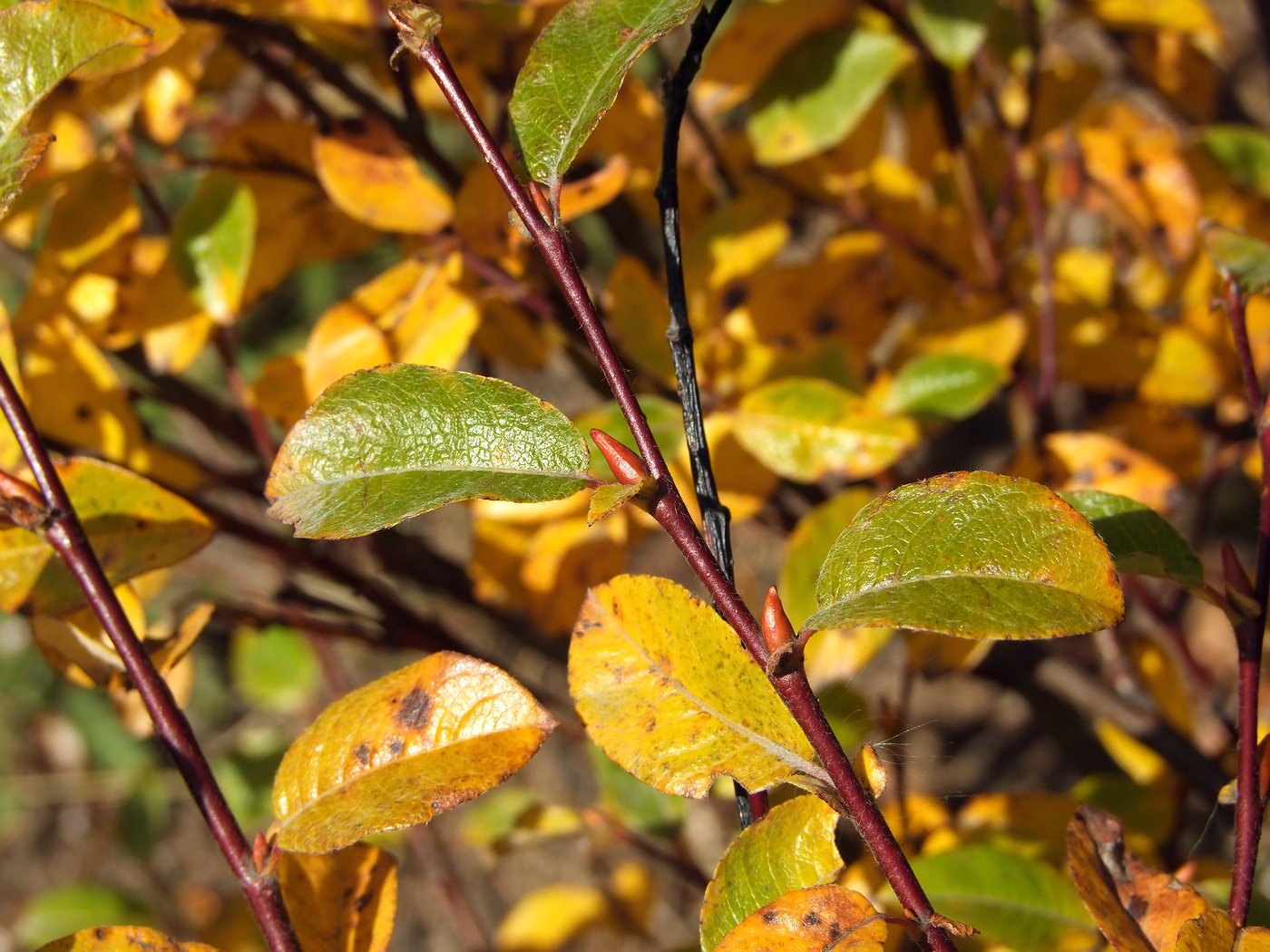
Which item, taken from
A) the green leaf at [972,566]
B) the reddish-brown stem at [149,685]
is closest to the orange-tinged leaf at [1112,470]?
the green leaf at [972,566]

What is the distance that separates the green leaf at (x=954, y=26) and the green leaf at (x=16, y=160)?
0.67 metres

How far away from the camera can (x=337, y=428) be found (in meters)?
0.44

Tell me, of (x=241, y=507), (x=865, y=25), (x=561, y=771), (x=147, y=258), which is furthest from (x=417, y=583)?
(x=561, y=771)

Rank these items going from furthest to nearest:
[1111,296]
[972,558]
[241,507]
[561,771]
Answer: [561,771] < [241,507] < [1111,296] < [972,558]

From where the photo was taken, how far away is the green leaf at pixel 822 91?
2.80 ft

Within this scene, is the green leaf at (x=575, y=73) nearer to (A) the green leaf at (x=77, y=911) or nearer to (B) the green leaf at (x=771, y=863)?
(B) the green leaf at (x=771, y=863)

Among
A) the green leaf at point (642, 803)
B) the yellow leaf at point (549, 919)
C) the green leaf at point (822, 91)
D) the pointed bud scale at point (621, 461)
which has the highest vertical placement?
the green leaf at point (822, 91)

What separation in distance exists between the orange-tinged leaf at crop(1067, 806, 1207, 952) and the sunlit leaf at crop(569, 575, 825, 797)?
0.15 metres

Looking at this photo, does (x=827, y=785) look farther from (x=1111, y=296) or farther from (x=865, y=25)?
(x=1111, y=296)

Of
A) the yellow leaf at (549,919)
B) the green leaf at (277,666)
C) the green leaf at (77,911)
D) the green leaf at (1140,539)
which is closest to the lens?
the green leaf at (1140,539)

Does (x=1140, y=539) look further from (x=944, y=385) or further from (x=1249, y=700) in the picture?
(x=944, y=385)

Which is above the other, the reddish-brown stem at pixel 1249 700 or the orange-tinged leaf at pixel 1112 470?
the reddish-brown stem at pixel 1249 700

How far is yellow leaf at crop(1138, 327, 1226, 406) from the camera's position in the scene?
953mm

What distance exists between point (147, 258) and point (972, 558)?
33.3 inches
